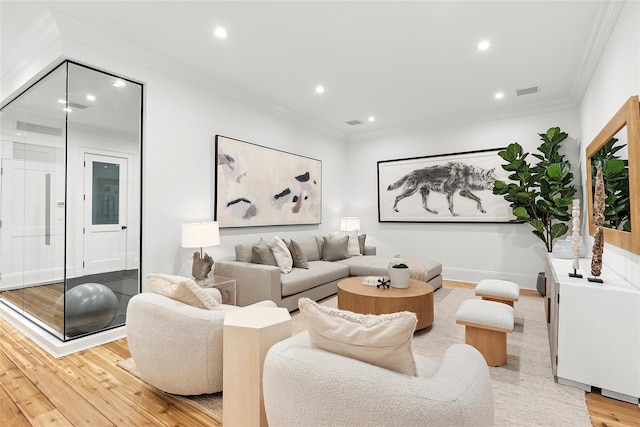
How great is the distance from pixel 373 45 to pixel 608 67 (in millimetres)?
2173

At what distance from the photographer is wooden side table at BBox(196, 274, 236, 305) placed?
3.51 m

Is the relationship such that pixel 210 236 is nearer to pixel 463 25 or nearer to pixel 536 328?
pixel 463 25

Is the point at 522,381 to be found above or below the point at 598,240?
below

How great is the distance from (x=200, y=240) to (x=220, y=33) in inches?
80.9

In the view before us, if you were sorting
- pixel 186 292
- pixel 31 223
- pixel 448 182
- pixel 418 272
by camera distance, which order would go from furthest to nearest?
pixel 448 182 < pixel 418 272 < pixel 31 223 < pixel 186 292

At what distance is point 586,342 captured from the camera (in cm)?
219

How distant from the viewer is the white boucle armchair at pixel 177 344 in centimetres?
192

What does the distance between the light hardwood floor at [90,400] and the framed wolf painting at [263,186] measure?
83.0 inches

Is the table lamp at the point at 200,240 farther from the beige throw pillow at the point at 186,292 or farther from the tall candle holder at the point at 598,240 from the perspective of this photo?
the tall candle holder at the point at 598,240

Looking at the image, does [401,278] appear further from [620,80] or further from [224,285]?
[620,80]

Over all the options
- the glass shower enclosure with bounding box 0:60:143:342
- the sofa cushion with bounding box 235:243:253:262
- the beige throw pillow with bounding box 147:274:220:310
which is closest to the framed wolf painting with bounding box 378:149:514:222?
the sofa cushion with bounding box 235:243:253:262

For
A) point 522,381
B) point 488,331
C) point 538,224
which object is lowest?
point 522,381

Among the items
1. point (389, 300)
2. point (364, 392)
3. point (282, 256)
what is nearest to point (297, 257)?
point (282, 256)

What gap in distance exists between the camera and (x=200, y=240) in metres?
3.44
